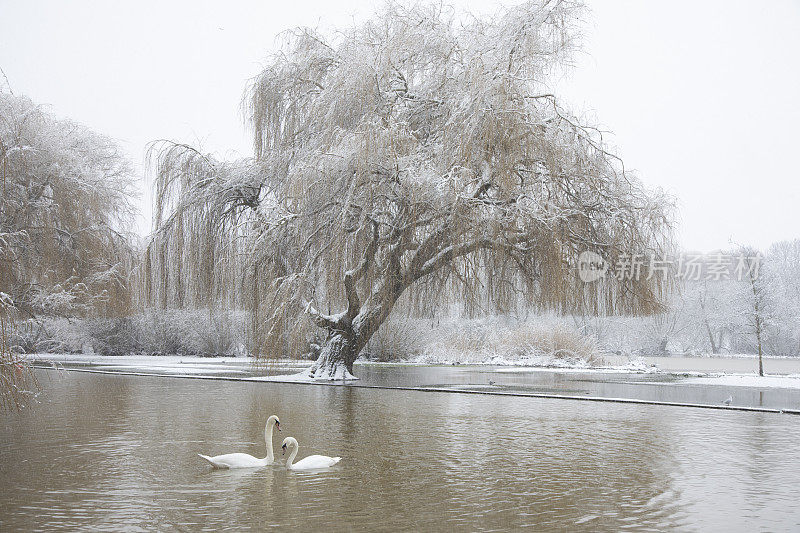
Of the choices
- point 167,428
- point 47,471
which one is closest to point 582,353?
point 167,428

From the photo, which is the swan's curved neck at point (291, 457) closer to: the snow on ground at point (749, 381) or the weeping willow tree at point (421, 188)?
the weeping willow tree at point (421, 188)

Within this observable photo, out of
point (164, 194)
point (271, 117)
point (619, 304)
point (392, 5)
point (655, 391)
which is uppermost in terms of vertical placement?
point (392, 5)

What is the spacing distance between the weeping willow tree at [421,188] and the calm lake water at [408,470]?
415 cm

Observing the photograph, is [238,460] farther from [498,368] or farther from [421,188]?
[498,368]

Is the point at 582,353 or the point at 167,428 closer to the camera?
the point at 167,428

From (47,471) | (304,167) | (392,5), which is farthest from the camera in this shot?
(392,5)

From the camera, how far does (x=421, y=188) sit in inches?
598

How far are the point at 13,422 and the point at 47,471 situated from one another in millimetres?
3953

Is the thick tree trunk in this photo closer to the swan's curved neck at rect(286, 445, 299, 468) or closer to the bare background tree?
the bare background tree

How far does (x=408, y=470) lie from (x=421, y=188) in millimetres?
8573

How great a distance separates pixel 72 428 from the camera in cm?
1009

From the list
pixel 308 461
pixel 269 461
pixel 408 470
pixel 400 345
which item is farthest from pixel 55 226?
pixel 408 470

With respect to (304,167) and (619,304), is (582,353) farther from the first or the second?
(304,167)

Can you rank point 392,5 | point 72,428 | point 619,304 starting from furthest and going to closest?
point 392,5
point 619,304
point 72,428
